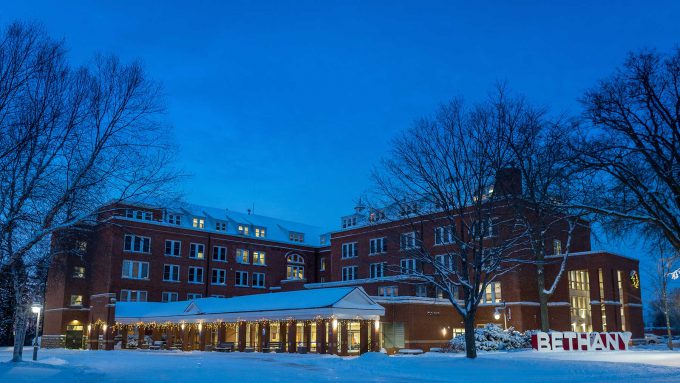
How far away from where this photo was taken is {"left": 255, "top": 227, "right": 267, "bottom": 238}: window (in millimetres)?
85250

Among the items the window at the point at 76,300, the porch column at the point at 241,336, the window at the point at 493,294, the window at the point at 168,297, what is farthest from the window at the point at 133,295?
the window at the point at 493,294

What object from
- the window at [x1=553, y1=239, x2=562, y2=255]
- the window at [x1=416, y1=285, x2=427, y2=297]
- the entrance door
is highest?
the window at [x1=553, y1=239, x2=562, y2=255]

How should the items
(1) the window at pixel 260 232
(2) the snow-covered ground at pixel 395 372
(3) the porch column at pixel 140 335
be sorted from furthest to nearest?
1. (1) the window at pixel 260 232
2. (3) the porch column at pixel 140 335
3. (2) the snow-covered ground at pixel 395 372

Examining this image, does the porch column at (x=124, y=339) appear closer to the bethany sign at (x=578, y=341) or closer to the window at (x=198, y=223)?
the window at (x=198, y=223)

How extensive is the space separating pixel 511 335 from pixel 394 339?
9.64 m

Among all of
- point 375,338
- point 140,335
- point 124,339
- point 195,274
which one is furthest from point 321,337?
point 195,274

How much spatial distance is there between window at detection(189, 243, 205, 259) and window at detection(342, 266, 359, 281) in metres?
18.3

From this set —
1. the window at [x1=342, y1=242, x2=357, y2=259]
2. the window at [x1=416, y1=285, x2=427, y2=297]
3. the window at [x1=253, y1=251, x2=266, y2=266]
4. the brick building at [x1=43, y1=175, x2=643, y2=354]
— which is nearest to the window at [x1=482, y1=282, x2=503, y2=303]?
the brick building at [x1=43, y1=175, x2=643, y2=354]

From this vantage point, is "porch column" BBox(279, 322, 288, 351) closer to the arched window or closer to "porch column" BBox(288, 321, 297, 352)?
"porch column" BBox(288, 321, 297, 352)

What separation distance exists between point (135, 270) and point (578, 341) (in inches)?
1972

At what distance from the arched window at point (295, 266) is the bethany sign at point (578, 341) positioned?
50637 millimetres

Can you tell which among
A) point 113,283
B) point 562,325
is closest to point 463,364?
point 562,325

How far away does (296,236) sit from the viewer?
89625 millimetres

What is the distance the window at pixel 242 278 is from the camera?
80250 mm
